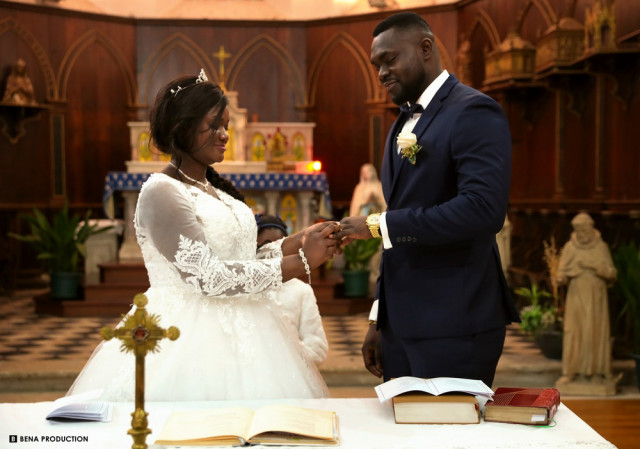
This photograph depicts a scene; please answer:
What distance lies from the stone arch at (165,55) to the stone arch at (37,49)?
4.51ft

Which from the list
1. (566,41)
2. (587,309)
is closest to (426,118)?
(587,309)

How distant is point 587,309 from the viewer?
5.62 metres

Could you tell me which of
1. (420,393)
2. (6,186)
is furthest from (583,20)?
(6,186)

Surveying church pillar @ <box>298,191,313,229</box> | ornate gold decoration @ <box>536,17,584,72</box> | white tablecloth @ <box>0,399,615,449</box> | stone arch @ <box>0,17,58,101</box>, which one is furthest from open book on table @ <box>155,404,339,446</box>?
stone arch @ <box>0,17,58,101</box>

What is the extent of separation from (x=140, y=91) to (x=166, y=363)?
1024 cm

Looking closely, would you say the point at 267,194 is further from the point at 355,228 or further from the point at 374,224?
the point at 374,224

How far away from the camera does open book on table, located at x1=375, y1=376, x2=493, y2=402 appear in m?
1.96

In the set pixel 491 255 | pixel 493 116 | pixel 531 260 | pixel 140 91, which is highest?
pixel 140 91

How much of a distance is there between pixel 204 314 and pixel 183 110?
2.17 feet

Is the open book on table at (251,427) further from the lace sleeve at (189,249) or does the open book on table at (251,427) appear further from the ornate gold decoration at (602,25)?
the ornate gold decoration at (602,25)

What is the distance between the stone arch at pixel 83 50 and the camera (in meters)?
11.3

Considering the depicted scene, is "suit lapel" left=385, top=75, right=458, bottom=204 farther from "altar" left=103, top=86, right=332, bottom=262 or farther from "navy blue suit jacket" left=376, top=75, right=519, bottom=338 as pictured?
"altar" left=103, top=86, right=332, bottom=262

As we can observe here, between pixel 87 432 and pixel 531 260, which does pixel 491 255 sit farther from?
pixel 531 260

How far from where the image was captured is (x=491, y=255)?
2.38 metres
